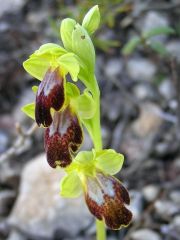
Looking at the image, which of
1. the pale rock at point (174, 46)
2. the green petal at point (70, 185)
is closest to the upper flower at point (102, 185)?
the green petal at point (70, 185)

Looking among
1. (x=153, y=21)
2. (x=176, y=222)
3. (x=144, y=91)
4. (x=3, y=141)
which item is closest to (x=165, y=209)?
(x=176, y=222)

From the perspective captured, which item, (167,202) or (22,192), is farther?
(22,192)

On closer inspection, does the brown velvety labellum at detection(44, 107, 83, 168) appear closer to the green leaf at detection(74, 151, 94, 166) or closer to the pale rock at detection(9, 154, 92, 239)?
the green leaf at detection(74, 151, 94, 166)

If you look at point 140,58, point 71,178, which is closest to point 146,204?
point 71,178

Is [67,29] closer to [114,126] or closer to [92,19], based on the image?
[92,19]

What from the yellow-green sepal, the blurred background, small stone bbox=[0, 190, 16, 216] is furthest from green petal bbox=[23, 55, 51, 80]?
small stone bbox=[0, 190, 16, 216]

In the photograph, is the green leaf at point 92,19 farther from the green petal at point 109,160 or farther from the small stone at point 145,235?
the small stone at point 145,235

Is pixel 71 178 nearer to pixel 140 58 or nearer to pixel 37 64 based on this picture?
pixel 37 64
